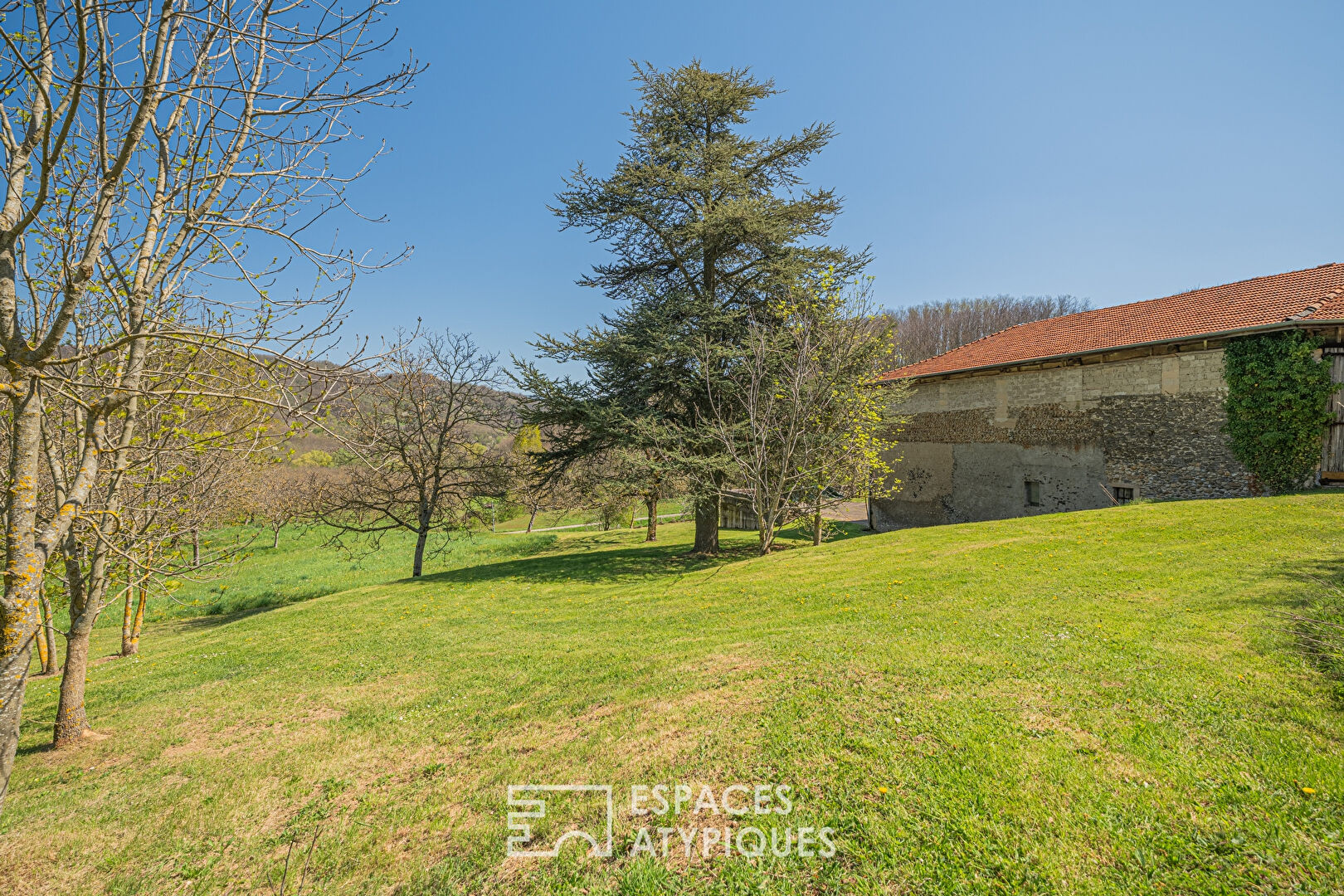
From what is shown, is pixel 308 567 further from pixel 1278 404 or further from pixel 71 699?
pixel 1278 404

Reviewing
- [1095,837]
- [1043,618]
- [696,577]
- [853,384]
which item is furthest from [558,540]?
[1095,837]

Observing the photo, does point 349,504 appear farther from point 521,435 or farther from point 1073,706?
point 1073,706

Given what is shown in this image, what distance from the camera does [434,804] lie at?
390cm

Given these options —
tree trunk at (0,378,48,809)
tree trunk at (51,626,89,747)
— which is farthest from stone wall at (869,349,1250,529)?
tree trunk at (51,626,89,747)

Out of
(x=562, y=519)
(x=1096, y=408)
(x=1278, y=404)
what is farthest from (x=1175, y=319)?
(x=562, y=519)

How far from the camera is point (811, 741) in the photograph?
151 inches

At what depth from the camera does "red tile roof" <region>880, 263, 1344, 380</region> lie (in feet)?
42.4

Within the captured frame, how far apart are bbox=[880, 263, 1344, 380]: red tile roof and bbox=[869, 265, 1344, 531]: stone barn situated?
49 millimetres

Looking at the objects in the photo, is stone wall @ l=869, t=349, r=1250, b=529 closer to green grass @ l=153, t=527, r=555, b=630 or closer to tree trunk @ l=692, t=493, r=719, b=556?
tree trunk @ l=692, t=493, r=719, b=556
